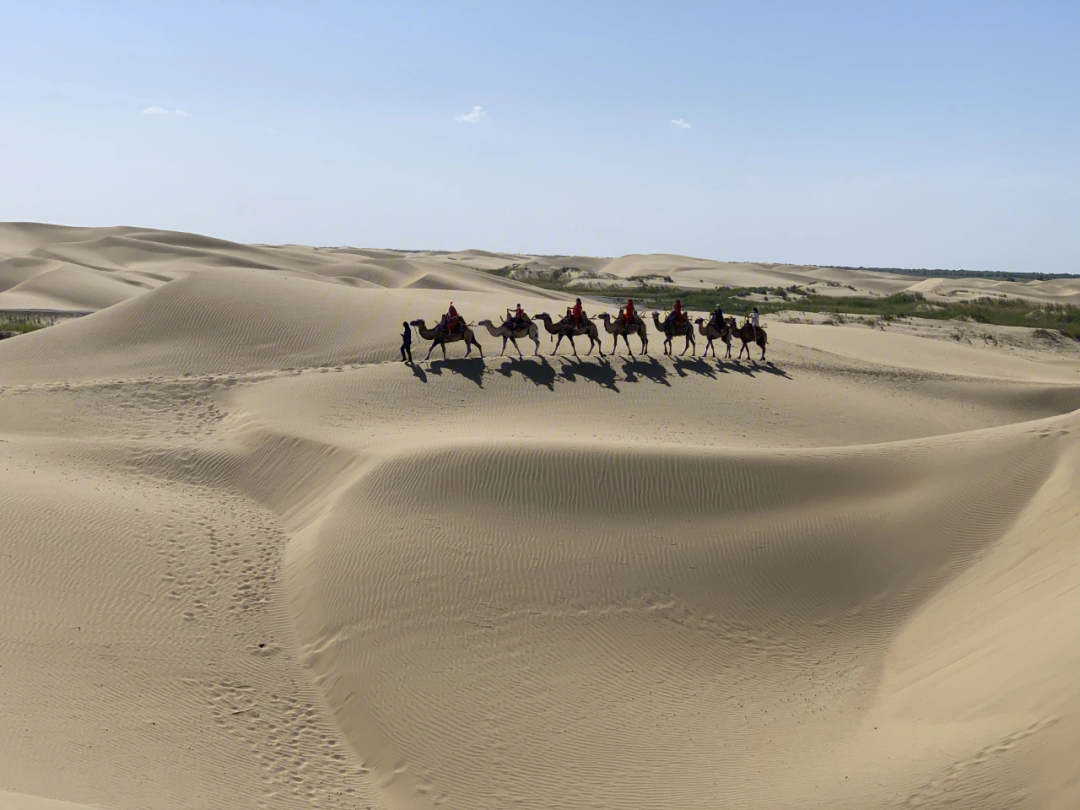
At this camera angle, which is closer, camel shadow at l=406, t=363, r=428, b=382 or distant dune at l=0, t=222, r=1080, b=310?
camel shadow at l=406, t=363, r=428, b=382

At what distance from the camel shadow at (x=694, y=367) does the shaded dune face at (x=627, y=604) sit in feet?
21.7

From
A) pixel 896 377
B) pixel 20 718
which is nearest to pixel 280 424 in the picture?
pixel 20 718

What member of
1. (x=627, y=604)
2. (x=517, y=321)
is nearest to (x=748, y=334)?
(x=517, y=321)

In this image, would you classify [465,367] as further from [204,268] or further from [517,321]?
[204,268]

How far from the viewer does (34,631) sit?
384 inches

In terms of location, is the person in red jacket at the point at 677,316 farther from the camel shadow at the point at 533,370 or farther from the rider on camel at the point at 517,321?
the rider on camel at the point at 517,321

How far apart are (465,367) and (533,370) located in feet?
4.94

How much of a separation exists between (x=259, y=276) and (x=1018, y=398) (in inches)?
882

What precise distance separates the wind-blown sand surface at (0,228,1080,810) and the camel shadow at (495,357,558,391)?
0.97ft

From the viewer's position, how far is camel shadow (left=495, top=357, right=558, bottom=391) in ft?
65.9

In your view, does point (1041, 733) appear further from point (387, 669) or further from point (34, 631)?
point (34, 631)

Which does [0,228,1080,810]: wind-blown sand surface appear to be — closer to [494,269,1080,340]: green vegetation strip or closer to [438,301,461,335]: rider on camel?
[438,301,461,335]: rider on camel

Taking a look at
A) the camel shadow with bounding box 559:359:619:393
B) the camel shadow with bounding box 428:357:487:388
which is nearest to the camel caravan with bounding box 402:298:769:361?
the camel shadow with bounding box 428:357:487:388

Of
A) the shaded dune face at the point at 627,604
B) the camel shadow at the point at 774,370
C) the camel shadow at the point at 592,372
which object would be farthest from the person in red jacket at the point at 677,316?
the shaded dune face at the point at 627,604
